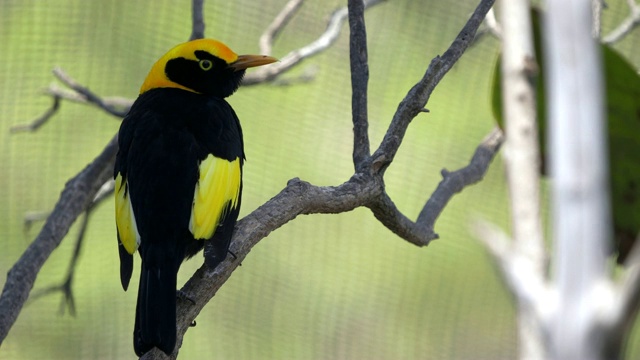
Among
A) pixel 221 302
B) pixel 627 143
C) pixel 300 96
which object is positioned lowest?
pixel 221 302

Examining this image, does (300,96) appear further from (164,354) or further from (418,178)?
(164,354)

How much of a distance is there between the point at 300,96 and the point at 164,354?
1.21 metres

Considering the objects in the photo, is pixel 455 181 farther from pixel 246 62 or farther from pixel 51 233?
pixel 51 233

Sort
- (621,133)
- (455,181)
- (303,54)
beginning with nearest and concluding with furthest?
(621,133), (455,181), (303,54)

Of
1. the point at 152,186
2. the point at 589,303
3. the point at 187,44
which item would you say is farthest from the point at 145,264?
the point at 589,303

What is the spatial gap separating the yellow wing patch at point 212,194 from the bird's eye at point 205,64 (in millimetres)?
283

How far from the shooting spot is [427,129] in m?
2.17

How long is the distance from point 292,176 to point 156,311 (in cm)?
113

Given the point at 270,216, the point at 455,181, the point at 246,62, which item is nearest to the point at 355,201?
the point at 270,216

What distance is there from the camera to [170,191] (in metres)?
1.15

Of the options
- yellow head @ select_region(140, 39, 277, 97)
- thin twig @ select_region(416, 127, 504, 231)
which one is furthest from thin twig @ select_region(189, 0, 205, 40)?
thin twig @ select_region(416, 127, 504, 231)

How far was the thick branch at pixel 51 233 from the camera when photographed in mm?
1371

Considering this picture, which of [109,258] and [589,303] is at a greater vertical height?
[589,303]

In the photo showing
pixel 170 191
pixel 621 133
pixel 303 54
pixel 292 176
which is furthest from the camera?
pixel 292 176
